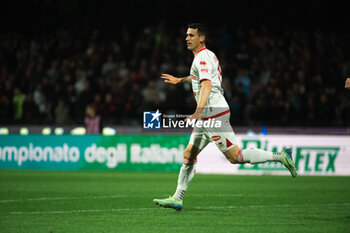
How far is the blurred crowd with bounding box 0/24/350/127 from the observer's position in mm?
18344

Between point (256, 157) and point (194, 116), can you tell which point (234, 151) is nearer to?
point (256, 157)

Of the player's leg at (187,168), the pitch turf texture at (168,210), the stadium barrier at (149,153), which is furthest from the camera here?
the stadium barrier at (149,153)

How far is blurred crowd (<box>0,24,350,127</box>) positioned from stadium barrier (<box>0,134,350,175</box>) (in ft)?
3.06

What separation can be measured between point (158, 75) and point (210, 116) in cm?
1220

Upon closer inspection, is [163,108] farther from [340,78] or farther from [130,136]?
[340,78]

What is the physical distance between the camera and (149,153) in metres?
17.5

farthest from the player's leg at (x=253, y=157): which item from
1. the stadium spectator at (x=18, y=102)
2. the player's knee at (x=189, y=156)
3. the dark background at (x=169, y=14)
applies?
the dark background at (x=169, y=14)

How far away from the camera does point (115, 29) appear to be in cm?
2366

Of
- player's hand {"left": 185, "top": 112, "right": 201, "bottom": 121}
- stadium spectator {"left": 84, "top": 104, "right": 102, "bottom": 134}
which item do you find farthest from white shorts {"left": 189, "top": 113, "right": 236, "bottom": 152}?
stadium spectator {"left": 84, "top": 104, "right": 102, "bottom": 134}

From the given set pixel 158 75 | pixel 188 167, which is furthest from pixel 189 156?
pixel 158 75

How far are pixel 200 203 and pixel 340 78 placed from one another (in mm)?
10536

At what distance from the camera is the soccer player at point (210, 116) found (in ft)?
27.0

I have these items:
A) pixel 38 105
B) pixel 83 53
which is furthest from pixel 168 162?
pixel 83 53

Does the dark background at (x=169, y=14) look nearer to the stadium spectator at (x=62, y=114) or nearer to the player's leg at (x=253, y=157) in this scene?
the stadium spectator at (x=62, y=114)
